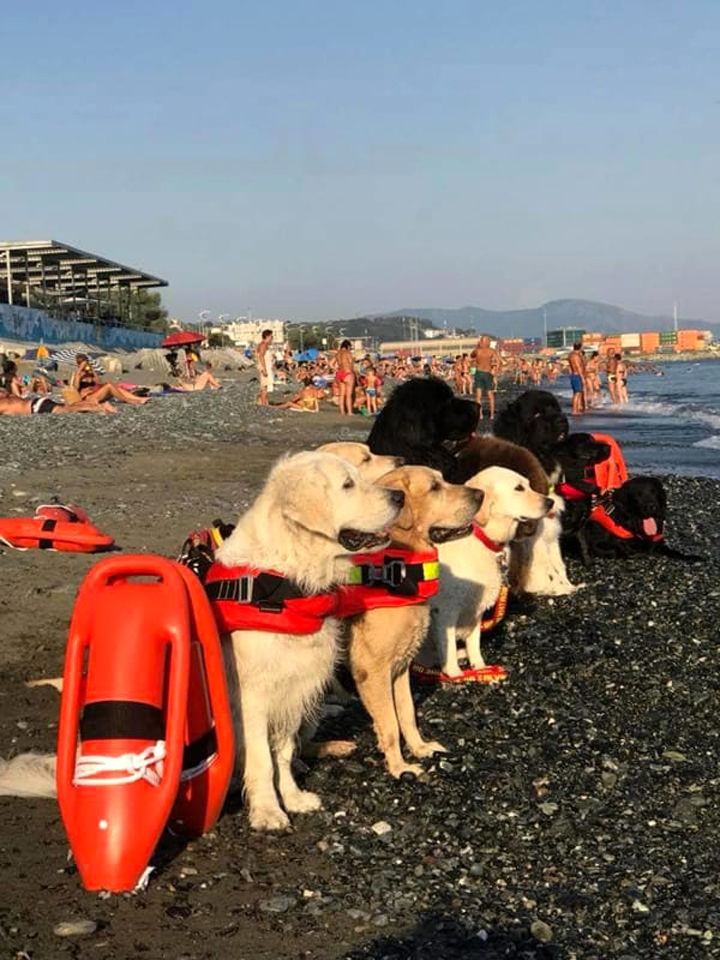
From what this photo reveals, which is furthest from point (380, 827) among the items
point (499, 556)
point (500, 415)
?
point (500, 415)

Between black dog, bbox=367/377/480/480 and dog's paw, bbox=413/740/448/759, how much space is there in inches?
103

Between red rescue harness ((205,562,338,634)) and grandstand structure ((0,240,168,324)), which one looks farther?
grandstand structure ((0,240,168,324))

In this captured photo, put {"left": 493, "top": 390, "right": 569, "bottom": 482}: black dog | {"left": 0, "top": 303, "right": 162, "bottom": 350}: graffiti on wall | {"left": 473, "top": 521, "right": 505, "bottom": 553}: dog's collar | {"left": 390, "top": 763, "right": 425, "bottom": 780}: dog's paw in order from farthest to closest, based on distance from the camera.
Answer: {"left": 0, "top": 303, "right": 162, "bottom": 350}: graffiti on wall
{"left": 493, "top": 390, "right": 569, "bottom": 482}: black dog
{"left": 473, "top": 521, "right": 505, "bottom": 553}: dog's collar
{"left": 390, "top": 763, "right": 425, "bottom": 780}: dog's paw

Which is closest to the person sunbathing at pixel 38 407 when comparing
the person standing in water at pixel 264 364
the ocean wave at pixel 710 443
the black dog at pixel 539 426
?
the person standing in water at pixel 264 364

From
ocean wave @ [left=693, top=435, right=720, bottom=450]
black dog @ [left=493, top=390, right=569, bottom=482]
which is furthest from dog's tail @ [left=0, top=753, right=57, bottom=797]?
ocean wave @ [left=693, top=435, right=720, bottom=450]

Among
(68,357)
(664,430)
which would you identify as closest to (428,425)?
(664,430)

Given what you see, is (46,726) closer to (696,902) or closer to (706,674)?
(696,902)

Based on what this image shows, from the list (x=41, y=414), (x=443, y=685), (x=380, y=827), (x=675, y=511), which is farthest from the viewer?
(x=41, y=414)

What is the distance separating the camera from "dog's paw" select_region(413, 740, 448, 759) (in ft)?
15.5

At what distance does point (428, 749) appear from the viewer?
476 centimetres

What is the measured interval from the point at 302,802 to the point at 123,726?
1045 millimetres

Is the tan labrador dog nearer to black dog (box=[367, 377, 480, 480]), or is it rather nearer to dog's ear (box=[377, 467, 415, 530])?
dog's ear (box=[377, 467, 415, 530])

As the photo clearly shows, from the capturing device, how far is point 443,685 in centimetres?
570

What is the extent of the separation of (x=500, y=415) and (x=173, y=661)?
602 cm
